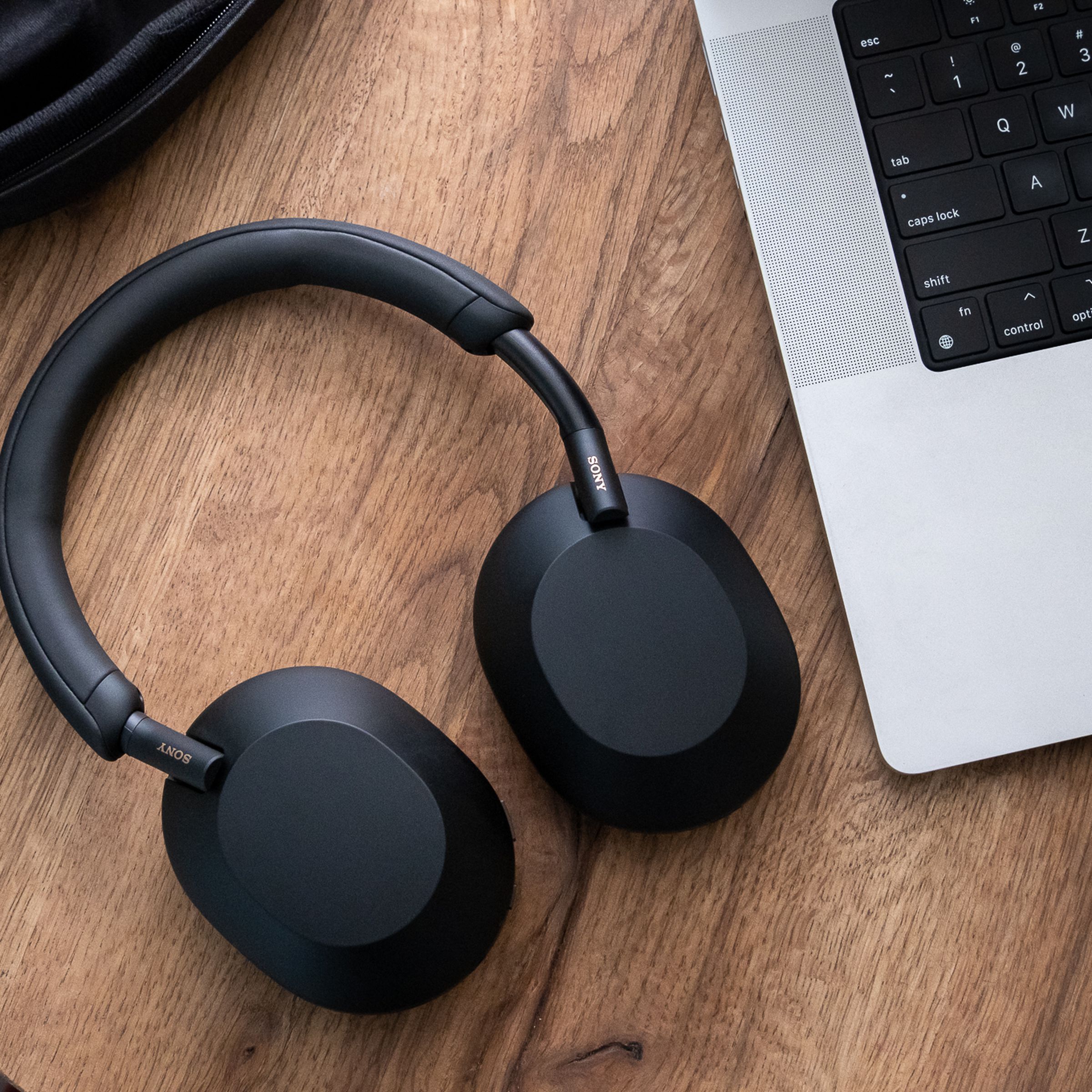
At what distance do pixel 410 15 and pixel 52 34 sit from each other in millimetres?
184

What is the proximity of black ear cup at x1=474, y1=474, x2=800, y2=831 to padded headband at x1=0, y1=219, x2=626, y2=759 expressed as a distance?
28 millimetres

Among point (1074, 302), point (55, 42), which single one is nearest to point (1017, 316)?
point (1074, 302)

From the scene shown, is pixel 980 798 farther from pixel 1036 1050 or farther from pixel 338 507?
pixel 338 507

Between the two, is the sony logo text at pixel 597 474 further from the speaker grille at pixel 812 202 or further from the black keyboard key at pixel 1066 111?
the black keyboard key at pixel 1066 111

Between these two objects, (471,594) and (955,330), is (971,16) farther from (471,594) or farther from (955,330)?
(471,594)

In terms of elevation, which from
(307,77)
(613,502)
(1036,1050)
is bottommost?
(1036,1050)

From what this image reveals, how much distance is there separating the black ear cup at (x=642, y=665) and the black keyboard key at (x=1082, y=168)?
0.81ft

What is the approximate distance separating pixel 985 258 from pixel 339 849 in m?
0.40

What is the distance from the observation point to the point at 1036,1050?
481 mm

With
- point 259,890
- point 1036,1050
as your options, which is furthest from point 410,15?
point 1036,1050

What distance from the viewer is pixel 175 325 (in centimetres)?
49

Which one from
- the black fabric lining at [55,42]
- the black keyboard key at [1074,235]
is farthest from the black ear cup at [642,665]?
the black fabric lining at [55,42]

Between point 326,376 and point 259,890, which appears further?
point 326,376

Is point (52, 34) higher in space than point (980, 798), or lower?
higher
